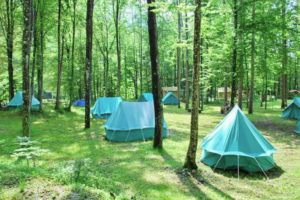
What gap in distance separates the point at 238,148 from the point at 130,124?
5.15 m

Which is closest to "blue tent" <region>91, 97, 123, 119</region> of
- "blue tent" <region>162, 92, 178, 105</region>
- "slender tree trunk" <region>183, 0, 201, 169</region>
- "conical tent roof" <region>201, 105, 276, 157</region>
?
"conical tent roof" <region>201, 105, 276, 157</region>

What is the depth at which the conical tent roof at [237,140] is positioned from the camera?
19.1 feet

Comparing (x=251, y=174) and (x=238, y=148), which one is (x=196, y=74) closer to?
(x=238, y=148)

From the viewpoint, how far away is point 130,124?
31.6 feet

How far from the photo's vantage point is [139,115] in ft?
33.0

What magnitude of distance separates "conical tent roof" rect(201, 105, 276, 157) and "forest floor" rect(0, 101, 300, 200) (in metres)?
0.65

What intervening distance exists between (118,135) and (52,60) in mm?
20972

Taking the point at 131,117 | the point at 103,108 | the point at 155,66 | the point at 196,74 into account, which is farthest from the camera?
the point at 103,108

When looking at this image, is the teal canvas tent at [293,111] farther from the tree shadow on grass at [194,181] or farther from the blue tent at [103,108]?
the blue tent at [103,108]

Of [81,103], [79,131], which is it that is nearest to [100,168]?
[79,131]

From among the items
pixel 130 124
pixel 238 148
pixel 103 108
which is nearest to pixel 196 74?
pixel 238 148

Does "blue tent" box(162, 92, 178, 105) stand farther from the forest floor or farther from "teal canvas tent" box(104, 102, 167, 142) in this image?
the forest floor

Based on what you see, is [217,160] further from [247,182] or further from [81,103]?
[81,103]

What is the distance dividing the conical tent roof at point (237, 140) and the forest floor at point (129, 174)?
0.65 metres
